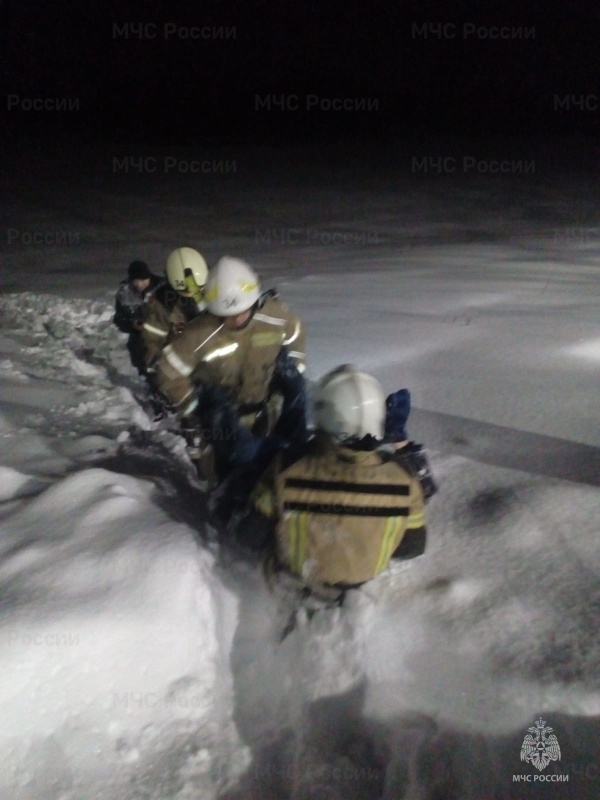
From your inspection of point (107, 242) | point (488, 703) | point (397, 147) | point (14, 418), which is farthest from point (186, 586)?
point (397, 147)

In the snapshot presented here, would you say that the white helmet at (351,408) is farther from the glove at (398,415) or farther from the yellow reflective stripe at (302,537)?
the glove at (398,415)

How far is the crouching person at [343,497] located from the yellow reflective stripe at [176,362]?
106 centimetres

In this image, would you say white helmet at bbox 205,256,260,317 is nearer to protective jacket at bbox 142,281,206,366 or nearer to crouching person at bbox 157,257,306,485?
crouching person at bbox 157,257,306,485

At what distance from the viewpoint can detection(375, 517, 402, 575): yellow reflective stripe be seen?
2539 millimetres

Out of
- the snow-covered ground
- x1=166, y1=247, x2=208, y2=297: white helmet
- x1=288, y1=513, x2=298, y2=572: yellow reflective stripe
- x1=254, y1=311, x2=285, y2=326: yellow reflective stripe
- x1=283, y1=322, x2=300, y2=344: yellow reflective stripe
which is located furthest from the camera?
x1=166, y1=247, x2=208, y2=297: white helmet

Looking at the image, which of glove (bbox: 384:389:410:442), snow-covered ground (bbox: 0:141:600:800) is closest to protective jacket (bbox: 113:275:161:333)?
snow-covered ground (bbox: 0:141:600:800)

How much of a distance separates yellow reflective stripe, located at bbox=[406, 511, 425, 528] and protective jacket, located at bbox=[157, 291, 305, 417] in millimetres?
1391

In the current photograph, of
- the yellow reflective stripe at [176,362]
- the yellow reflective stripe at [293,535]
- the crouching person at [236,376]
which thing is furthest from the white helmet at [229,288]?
the yellow reflective stripe at [293,535]

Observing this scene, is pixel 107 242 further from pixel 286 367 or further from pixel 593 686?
pixel 593 686

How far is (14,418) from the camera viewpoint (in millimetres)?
4266

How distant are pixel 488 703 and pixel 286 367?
1.89m

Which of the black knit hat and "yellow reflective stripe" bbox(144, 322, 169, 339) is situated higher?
the black knit hat

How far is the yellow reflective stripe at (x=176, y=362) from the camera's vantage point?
3561 mm

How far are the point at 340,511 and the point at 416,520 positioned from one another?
0.98ft
